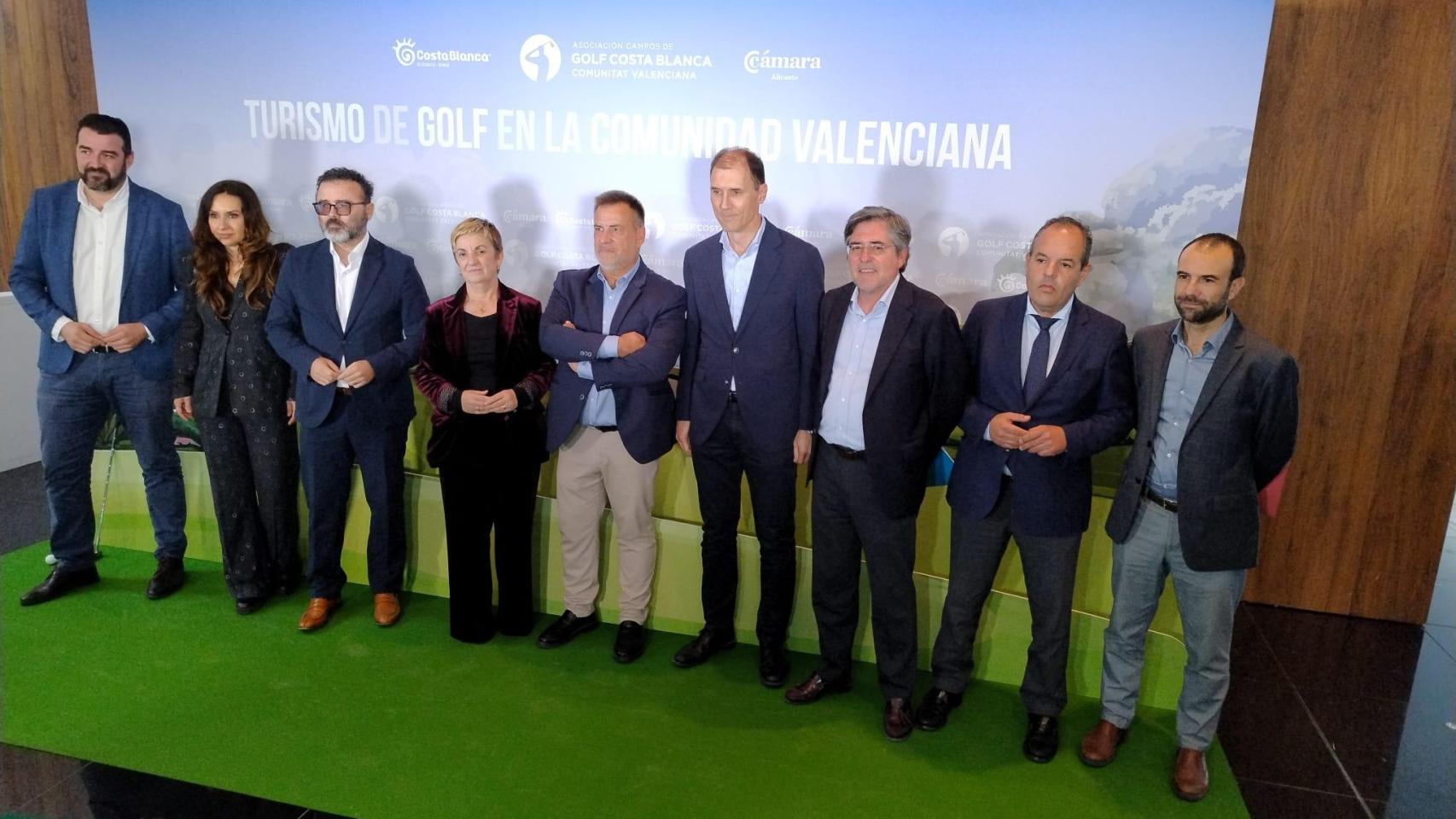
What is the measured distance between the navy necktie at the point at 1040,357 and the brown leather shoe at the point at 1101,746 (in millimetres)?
1138

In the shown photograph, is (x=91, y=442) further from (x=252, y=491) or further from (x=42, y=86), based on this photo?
(x=42, y=86)

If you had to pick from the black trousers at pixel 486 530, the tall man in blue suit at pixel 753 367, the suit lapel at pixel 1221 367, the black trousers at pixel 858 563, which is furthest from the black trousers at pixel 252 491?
the suit lapel at pixel 1221 367

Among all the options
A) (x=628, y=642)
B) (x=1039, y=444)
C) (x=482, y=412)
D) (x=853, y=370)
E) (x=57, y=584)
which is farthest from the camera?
(x=57, y=584)

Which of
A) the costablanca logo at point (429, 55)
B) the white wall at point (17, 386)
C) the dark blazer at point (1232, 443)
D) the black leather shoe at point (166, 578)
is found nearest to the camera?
the dark blazer at point (1232, 443)

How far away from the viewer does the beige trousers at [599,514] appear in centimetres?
338

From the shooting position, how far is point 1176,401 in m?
2.61

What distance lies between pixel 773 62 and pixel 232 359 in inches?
106

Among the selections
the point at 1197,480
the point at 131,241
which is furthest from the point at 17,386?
the point at 1197,480

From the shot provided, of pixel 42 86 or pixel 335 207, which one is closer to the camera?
pixel 335 207

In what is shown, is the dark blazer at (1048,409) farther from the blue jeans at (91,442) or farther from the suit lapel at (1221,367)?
the blue jeans at (91,442)

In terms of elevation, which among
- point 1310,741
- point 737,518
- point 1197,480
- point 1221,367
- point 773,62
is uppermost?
point 773,62

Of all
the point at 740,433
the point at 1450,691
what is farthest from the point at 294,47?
the point at 1450,691

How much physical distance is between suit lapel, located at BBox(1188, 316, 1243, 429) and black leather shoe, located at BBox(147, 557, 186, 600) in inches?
161

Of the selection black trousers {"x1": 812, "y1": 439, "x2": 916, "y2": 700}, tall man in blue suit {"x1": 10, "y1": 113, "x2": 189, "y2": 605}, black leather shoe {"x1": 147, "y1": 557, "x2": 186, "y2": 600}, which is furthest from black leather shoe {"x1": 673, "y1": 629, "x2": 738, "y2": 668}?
tall man in blue suit {"x1": 10, "y1": 113, "x2": 189, "y2": 605}
